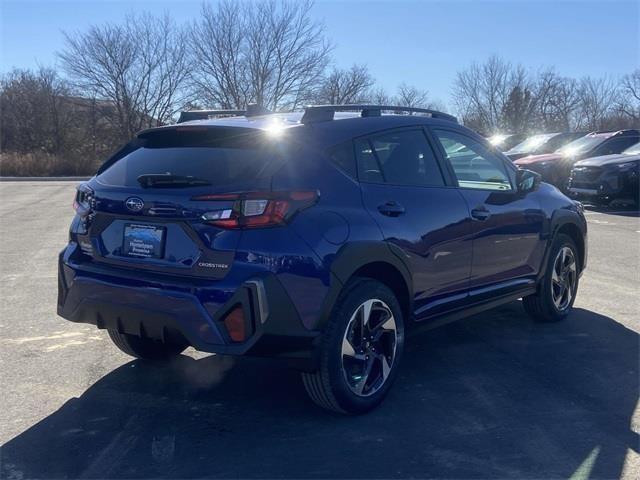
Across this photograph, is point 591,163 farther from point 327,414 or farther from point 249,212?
point 249,212

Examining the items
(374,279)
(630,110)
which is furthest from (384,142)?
(630,110)

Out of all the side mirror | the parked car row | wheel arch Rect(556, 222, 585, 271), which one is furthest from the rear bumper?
the parked car row

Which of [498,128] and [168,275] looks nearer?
[168,275]

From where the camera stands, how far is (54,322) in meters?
5.92

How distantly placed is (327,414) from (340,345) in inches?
19.9

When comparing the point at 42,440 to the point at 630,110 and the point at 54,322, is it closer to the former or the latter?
the point at 54,322

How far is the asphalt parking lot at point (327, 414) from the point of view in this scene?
137 inches

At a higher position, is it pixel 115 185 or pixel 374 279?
pixel 115 185

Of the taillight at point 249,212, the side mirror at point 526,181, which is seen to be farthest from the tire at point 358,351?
the side mirror at point 526,181

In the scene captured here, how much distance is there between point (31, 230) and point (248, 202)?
9398mm

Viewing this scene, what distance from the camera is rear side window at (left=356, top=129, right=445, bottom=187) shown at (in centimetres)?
430

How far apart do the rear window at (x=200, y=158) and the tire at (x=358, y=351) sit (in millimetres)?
869

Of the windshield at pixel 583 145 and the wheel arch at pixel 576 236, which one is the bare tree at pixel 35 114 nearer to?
the windshield at pixel 583 145

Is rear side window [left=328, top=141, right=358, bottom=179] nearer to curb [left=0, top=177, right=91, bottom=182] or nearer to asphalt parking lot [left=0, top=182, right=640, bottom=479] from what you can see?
asphalt parking lot [left=0, top=182, right=640, bottom=479]
